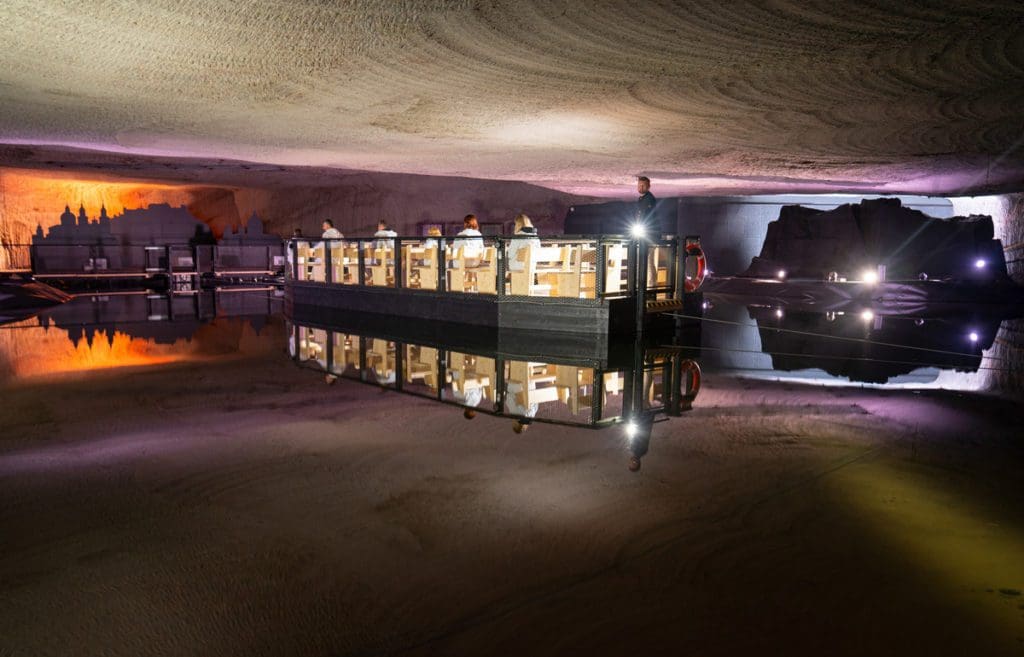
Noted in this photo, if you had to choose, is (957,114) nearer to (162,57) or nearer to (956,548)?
(956,548)

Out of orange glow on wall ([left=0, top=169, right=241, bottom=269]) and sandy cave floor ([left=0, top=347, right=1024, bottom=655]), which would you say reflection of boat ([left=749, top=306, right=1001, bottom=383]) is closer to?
sandy cave floor ([left=0, top=347, right=1024, bottom=655])

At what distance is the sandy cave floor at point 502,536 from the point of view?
7.96ft

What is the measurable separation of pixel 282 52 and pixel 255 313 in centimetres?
811

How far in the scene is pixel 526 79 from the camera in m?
7.20

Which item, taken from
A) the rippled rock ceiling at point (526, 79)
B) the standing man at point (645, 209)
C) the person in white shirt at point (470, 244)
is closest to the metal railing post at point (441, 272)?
the person in white shirt at point (470, 244)

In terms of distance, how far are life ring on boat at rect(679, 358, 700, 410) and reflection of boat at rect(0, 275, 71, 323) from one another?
11.7 m

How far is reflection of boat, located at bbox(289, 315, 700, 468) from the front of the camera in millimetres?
5590

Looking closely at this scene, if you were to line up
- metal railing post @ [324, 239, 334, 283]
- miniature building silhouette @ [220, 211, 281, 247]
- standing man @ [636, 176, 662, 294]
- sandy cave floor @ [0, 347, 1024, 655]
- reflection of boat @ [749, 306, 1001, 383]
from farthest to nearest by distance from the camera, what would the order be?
miniature building silhouette @ [220, 211, 281, 247], metal railing post @ [324, 239, 334, 283], standing man @ [636, 176, 662, 294], reflection of boat @ [749, 306, 1001, 383], sandy cave floor @ [0, 347, 1024, 655]

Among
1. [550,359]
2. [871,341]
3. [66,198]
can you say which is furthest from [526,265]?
[66,198]

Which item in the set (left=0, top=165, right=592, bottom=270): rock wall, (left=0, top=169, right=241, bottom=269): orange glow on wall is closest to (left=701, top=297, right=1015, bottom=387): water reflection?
(left=0, top=165, right=592, bottom=270): rock wall

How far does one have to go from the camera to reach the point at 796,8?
16.4 feet

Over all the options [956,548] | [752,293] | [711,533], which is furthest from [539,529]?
[752,293]

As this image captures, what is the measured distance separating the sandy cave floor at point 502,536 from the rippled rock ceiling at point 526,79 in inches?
114

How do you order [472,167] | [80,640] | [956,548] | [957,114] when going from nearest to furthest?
[80,640] < [956,548] < [957,114] < [472,167]
